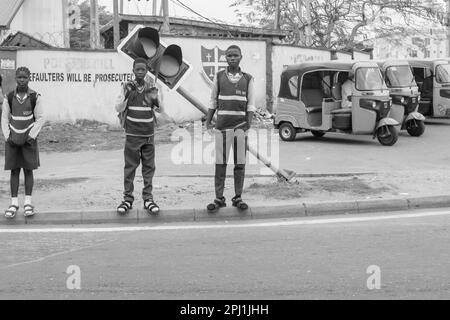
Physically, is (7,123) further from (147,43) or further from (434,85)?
(434,85)

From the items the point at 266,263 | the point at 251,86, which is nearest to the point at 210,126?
the point at 251,86

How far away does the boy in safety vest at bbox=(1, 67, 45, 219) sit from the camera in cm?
814

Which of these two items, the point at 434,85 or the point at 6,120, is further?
the point at 434,85

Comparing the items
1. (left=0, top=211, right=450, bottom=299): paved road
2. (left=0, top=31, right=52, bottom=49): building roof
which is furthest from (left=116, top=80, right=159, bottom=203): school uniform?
(left=0, top=31, right=52, bottom=49): building roof

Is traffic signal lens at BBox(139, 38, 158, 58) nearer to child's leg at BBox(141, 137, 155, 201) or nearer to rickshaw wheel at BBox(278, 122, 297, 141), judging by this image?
child's leg at BBox(141, 137, 155, 201)

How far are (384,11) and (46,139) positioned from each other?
2091 cm

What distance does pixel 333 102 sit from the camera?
1620cm

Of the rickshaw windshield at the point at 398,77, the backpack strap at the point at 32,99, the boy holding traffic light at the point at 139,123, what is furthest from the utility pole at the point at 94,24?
the boy holding traffic light at the point at 139,123

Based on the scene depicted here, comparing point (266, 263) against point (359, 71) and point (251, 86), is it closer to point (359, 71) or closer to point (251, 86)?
point (251, 86)

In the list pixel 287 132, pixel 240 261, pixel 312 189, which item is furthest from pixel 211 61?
pixel 240 261

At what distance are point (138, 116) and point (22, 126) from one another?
1.43 meters

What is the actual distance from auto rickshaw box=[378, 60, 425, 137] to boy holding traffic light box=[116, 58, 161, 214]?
9.60 metres

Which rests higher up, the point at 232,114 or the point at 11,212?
the point at 232,114
